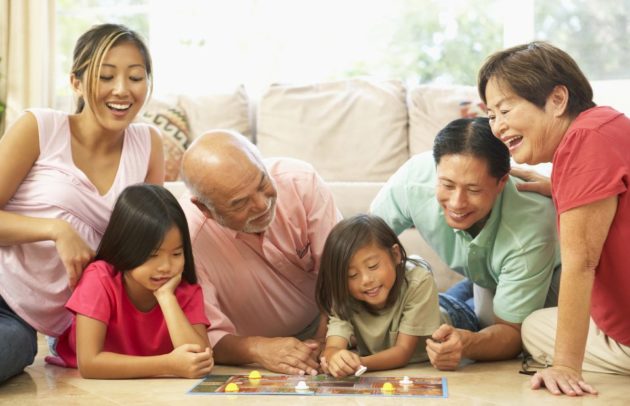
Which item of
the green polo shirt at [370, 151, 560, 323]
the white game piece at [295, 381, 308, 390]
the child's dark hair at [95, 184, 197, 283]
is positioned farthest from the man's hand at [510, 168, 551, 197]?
the child's dark hair at [95, 184, 197, 283]

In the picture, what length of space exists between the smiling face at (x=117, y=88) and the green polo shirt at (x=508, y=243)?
0.91 metres

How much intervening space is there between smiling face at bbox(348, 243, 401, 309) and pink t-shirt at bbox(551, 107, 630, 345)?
1.82 feet

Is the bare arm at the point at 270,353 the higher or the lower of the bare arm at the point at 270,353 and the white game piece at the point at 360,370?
the lower

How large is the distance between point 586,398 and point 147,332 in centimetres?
123

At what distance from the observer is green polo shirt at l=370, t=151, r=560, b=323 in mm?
2561

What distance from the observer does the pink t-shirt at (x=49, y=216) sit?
254 centimetres

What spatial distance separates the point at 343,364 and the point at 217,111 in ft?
7.41

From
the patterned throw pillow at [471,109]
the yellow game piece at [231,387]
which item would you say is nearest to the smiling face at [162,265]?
the yellow game piece at [231,387]

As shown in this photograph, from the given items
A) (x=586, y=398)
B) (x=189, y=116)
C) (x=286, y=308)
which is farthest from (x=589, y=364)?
(x=189, y=116)

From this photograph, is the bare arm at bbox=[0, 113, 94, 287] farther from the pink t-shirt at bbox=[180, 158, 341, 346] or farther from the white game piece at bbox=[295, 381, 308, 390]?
the white game piece at bbox=[295, 381, 308, 390]

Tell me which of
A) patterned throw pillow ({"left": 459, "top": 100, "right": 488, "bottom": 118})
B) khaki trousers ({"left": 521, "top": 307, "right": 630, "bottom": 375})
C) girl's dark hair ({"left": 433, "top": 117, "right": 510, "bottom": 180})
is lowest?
khaki trousers ({"left": 521, "top": 307, "right": 630, "bottom": 375})

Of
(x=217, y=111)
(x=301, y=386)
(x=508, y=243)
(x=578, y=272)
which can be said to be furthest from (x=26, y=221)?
(x=217, y=111)

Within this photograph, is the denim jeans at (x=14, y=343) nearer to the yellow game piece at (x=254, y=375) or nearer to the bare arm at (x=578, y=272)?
the yellow game piece at (x=254, y=375)

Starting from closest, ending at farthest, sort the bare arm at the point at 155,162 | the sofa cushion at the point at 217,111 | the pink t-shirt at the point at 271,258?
the pink t-shirt at the point at 271,258 → the bare arm at the point at 155,162 → the sofa cushion at the point at 217,111
